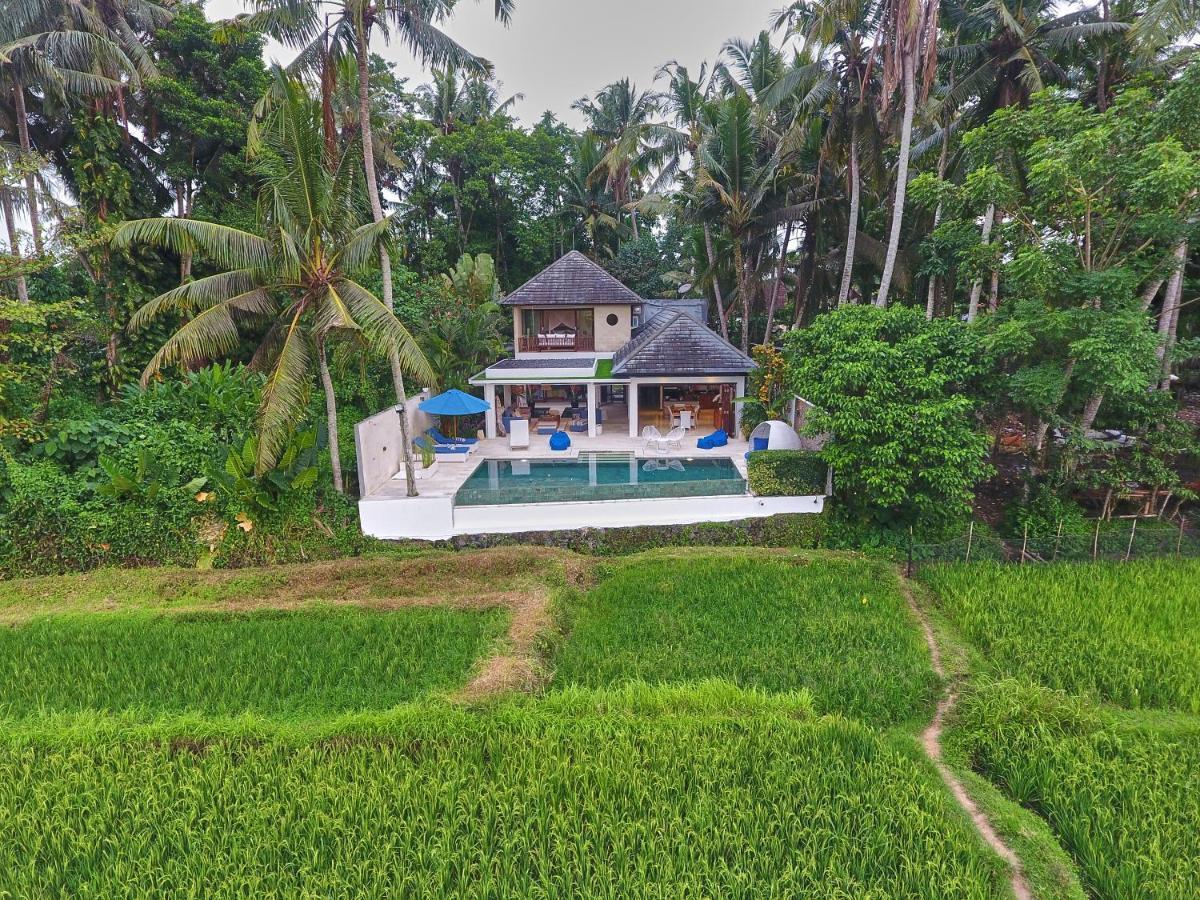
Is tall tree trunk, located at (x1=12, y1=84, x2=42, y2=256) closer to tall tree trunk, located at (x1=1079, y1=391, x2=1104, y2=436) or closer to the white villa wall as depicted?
the white villa wall

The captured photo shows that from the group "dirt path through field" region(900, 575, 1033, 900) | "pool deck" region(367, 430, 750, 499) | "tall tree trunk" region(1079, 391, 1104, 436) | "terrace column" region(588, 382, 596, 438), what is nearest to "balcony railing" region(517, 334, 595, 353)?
"terrace column" region(588, 382, 596, 438)

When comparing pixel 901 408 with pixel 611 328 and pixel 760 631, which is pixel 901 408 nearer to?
pixel 760 631

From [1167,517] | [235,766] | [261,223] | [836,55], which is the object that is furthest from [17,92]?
[1167,517]

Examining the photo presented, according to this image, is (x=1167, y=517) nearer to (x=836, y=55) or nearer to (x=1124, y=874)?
(x=1124, y=874)

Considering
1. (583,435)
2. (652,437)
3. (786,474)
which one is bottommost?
(786,474)

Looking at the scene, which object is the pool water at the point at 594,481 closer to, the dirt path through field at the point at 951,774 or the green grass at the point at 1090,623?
the green grass at the point at 1090,623

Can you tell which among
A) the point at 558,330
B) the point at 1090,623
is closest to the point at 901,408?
the point at 1090,623

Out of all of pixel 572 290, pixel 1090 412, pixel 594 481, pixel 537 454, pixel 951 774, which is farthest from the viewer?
pixel 572 290
